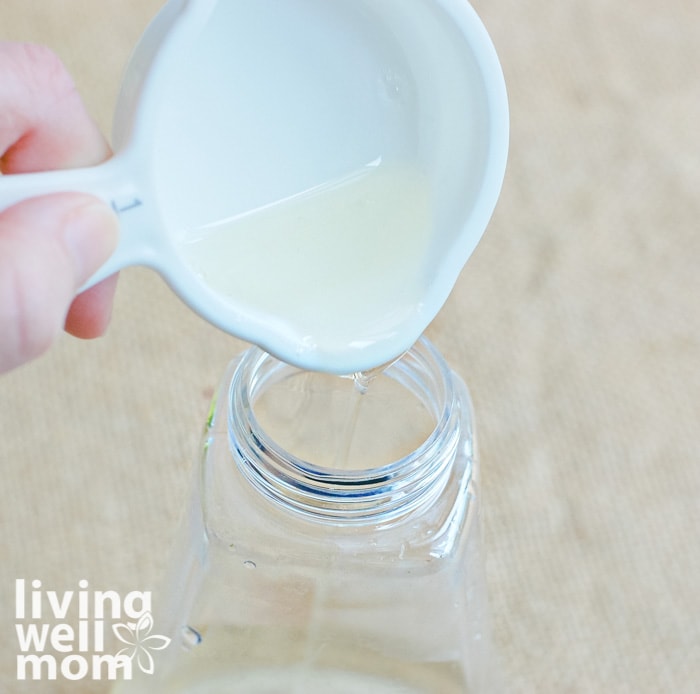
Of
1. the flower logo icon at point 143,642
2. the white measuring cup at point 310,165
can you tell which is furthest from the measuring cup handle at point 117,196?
the flower logo icon at point 143,642

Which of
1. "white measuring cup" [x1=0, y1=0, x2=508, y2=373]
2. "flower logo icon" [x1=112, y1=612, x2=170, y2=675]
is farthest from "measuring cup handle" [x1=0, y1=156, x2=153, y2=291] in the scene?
"flower logo icon" [x1=112, y1=612, x2=170, y2=675]

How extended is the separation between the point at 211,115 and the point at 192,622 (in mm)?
229

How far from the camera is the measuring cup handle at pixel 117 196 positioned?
0.96ft

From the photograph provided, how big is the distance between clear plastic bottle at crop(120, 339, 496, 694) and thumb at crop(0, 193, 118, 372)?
108 mm

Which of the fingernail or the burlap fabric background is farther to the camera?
the burlap fabric background

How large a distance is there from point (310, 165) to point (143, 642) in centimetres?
25

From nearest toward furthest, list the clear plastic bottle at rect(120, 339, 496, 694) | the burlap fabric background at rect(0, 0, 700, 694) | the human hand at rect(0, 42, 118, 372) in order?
the human hand at rect(0, 42, 118, 372) < the clear plastic bottle at rect(120, 339, 496, 694) < the burlap fabric background at rect(0, 0, 700, 694)

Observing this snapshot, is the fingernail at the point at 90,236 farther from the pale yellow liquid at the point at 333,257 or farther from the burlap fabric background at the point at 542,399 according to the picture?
the burlap fabric background at the point at 542,399

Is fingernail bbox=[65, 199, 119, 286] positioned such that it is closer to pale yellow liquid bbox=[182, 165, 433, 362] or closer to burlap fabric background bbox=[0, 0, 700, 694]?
pale yellow liquid bbox=[182, 165, 433, 362]

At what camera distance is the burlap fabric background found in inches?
21.8

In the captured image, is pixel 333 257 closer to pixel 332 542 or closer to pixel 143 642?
pixel 332 542

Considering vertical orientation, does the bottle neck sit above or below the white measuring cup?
below

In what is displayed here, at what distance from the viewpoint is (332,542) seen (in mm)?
394

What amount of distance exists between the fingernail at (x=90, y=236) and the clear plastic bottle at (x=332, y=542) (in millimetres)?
106
